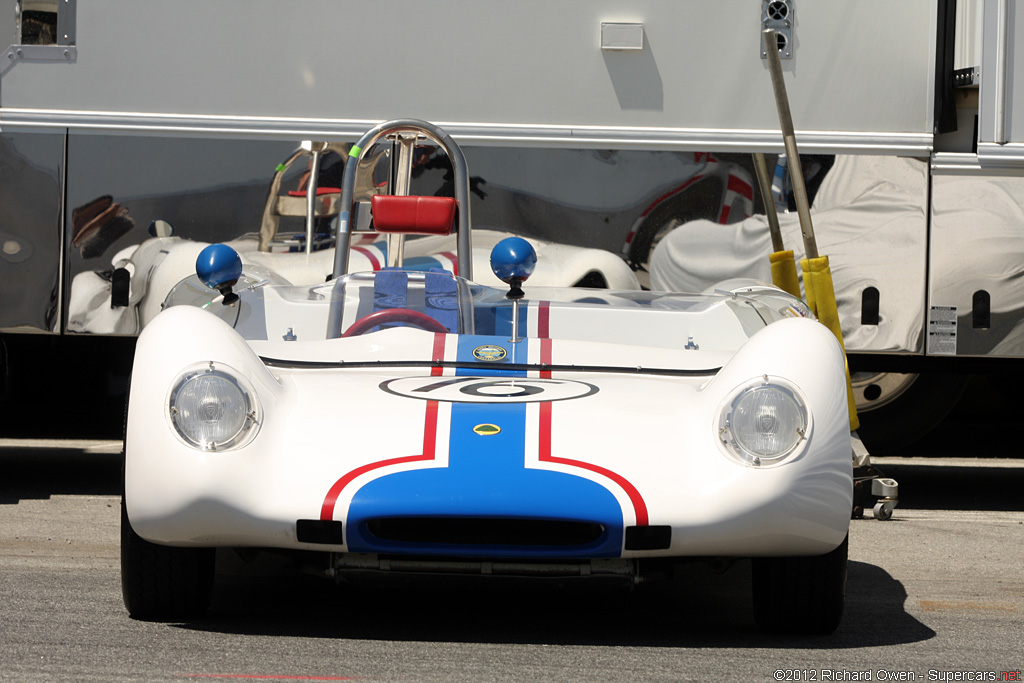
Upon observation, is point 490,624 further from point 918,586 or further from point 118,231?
point 118,231

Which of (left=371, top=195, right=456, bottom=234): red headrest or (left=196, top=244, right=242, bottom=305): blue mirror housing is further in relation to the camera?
(left=371, top=195, right=456, bottom=234): red headrest

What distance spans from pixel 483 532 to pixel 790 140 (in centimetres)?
330

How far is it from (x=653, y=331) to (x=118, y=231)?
3.07 meters

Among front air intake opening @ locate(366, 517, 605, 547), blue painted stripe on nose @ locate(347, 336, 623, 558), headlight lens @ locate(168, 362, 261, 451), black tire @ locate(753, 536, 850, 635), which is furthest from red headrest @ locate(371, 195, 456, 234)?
black tire @ locate(753, 536, 850, 635)

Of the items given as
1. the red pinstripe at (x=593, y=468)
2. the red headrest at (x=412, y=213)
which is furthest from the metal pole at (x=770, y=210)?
the red pinstripe at (x=593, y=468)

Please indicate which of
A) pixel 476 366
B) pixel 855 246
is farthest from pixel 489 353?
pixel 855 246

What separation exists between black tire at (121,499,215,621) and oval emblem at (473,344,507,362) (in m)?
0.93

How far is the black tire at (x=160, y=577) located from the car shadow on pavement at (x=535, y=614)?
6 cm

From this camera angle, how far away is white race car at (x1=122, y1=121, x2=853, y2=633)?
10.0 feet

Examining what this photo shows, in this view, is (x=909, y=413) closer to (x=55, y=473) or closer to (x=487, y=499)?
(x=55, y=473)

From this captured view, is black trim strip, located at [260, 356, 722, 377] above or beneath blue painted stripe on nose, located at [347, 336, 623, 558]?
above

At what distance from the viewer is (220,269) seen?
420cm

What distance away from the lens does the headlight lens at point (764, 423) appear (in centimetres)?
316

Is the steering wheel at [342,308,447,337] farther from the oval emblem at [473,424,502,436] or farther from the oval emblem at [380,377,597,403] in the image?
the oval emblem at [473,424,502,436]
